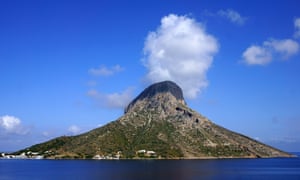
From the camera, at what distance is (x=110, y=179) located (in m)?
159

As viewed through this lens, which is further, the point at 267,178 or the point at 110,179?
the point at 267,178

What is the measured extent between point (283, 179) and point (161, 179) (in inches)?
2119

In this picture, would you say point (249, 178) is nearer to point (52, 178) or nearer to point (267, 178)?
point (267, 178)

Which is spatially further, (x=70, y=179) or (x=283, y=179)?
(x=283, y=179)

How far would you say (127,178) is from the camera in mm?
161500

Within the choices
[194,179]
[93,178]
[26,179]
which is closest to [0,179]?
[26,179]

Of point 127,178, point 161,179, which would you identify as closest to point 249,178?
point 161,179

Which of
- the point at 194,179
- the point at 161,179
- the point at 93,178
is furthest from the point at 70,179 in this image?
the point at 194,179

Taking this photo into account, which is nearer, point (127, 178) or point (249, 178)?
point (127, 178)

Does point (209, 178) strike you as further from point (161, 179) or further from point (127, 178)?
point (127, 178)

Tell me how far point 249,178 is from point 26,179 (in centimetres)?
9197

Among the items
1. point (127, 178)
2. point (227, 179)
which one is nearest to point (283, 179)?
point (227, 179)

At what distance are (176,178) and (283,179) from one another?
46247 millimetres

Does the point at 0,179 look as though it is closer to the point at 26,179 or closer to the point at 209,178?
the point at 26,179
